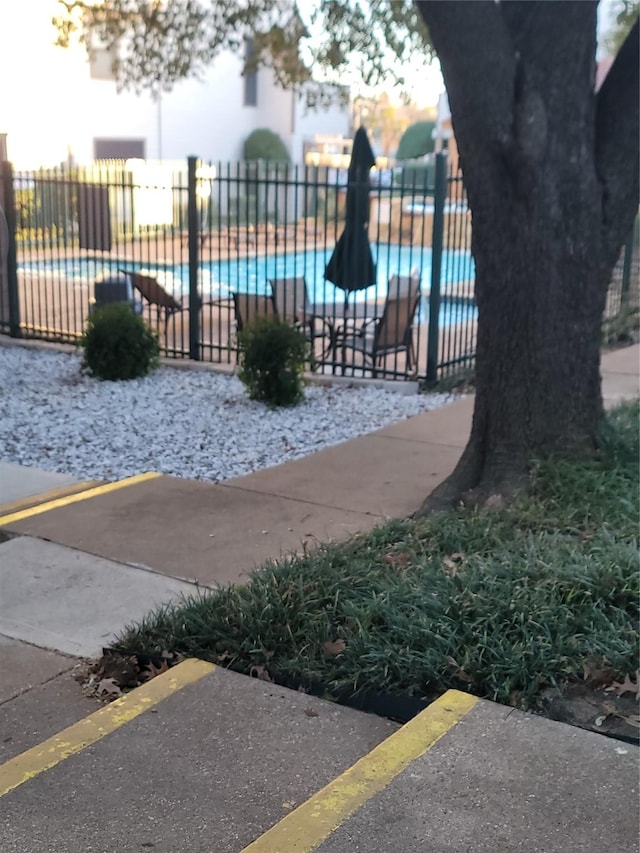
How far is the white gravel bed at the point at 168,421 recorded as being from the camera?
755 centimetres

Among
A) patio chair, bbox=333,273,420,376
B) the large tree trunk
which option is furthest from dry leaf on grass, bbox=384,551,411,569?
patio chair, bbox=333,273,420,376

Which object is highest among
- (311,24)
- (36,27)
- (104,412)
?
(36,27)

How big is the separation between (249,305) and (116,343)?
1994 millimetres

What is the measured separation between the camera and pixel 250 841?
116 inches

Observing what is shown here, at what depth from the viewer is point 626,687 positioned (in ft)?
12.3

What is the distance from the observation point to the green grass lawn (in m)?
3.84

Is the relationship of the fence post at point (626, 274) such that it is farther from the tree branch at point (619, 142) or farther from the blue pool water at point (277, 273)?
the tree branch at point (619, 142)

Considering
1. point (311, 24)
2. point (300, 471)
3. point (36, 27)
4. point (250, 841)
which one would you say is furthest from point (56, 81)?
point (250, 841)

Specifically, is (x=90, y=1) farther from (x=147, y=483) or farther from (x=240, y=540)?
(x=240, y=540)

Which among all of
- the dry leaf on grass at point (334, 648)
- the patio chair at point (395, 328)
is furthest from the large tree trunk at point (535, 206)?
the patio chair at point (395, 328)

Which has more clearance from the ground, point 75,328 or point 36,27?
point 36,27

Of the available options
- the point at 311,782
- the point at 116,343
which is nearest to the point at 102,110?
the point at 116,343

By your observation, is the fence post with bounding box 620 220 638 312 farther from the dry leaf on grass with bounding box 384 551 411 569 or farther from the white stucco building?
the white stucco building

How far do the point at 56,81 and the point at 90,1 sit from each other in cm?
1363
